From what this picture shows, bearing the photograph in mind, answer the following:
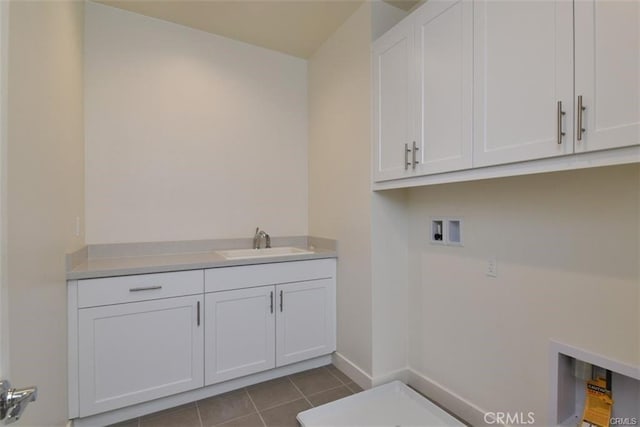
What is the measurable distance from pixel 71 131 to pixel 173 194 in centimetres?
75

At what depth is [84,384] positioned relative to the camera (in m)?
1.62

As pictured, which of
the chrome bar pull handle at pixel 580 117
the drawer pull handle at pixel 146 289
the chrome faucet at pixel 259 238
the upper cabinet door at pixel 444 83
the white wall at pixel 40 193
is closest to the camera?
the white wall at pixel 40 193

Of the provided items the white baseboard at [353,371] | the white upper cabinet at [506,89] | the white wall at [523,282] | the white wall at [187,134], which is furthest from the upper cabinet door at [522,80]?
the white wall at [187,134]

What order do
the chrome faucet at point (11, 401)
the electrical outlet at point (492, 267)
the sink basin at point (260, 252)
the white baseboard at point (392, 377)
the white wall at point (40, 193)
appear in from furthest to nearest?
1. the sink basin at point (260, 252)
2. the white baseboard at point (392, 377)
3. the electrical outlet at point (492, 267)
4. the white wall at point (40, 193)
5. the chrome faucet at point (11, 401)

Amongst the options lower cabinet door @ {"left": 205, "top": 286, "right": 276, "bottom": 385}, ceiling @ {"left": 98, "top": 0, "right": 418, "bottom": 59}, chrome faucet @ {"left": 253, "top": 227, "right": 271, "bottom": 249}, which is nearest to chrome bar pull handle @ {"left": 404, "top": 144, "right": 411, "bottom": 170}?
ceiling @ {"left": 98, "top": 0, "right": 418, "bottom": 59}

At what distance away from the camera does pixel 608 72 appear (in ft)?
3.15

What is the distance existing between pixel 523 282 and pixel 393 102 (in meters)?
1.20

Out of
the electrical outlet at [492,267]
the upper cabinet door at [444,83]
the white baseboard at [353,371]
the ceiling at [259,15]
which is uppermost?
the ceiling at [259,15]

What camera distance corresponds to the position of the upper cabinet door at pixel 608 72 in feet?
3.00

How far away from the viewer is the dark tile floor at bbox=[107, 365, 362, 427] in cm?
173

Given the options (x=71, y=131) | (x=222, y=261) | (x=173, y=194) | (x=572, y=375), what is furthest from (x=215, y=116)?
(x=572, y=375)

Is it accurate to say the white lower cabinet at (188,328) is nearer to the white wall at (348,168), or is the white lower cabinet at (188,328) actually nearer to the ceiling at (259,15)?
the white wall at (348,168)

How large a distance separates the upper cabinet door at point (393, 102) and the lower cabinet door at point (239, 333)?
1.16 metres

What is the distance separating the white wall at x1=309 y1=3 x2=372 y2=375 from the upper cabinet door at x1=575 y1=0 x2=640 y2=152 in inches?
45.2
